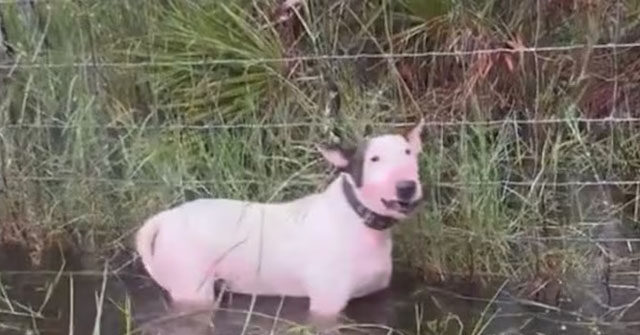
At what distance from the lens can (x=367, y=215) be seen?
5.63 ft

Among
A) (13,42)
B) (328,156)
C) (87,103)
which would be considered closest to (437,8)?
(328,156)

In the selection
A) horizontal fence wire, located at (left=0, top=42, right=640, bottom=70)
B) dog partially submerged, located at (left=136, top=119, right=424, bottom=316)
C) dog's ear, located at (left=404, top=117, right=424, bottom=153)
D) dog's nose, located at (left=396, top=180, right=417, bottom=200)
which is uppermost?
horizontal fence wire, located at (left=0, top=42, right=640, bottom=70)

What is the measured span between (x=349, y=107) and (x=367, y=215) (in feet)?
0.96

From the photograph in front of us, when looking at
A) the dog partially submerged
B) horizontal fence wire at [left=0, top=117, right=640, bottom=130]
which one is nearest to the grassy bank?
horizontal fence wire at [left=0, top=117, right=640, bottom=130]

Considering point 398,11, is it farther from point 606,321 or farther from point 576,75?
point 606,321

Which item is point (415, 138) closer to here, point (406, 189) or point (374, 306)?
point (406, 189)

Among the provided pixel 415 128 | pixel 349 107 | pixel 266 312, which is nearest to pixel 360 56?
pixel 349 107

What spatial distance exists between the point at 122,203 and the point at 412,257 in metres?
0.50

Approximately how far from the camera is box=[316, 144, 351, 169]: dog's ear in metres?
1.76

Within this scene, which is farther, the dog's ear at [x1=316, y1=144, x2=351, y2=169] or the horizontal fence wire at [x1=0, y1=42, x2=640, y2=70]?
the horizontal fence wire at [x1=0, y1=42, x2=640, y2=70]

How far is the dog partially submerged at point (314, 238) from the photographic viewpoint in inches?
67.3

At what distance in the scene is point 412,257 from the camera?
6.03ft

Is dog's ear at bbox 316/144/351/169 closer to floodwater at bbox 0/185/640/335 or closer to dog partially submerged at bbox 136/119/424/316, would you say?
dog partially submerged at bbox 136/119/424/316

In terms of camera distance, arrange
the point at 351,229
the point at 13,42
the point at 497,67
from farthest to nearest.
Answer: the point at 13,42, the point at 497,67, the point at 351,229
